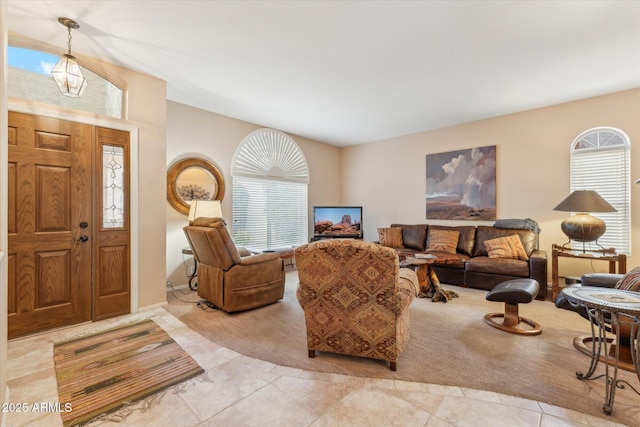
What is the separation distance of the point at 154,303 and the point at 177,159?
2048 mm

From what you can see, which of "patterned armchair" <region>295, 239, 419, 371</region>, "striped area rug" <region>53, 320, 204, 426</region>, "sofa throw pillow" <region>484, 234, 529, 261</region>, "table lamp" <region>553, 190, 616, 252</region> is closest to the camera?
"striped area rug" <region>53, 320, 204, 426</region>

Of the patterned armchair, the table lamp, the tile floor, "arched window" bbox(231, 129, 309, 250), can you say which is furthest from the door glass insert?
the table lamp

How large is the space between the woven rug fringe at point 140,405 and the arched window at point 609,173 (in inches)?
205

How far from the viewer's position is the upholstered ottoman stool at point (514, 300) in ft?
8.54

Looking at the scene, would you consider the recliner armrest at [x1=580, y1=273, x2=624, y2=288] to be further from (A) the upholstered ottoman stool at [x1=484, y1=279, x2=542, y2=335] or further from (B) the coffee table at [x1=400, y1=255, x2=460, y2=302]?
(B) the coffee table at [x1=400, y1=255, x2=460, y2=302]

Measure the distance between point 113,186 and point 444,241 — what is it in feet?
15.8

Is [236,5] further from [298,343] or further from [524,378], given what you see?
[524,378]

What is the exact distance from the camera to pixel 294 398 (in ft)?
5.83

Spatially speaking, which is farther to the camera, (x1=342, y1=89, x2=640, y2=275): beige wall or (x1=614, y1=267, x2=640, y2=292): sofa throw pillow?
Answer: (x1=342, y1=89, x2=640, y2=275): beige wall

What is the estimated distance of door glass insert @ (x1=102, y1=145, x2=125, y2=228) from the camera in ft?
9.93

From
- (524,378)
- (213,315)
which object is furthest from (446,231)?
(213,315)

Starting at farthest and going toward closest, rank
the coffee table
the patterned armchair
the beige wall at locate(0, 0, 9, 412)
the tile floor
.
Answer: the coffee table → the patterned armchair → the tile floor → the beige wall at locate(0, 0, 9, 412)

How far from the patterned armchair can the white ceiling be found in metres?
1.90

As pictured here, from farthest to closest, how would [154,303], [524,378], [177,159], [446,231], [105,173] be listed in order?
[446,231], [177,159], [154,303], [105,173], [524,378]
